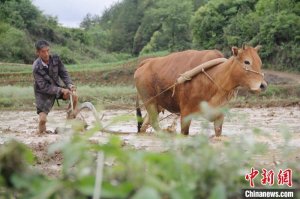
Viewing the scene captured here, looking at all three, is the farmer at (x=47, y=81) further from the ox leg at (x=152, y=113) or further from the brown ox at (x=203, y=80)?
the brown ox at (x=203, y=80)

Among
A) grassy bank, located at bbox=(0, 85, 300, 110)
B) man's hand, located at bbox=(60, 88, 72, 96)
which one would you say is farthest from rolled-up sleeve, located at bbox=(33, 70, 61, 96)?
grassy bank, located at bbox=(0, 85, 300, 110)

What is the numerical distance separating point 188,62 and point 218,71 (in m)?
0.61

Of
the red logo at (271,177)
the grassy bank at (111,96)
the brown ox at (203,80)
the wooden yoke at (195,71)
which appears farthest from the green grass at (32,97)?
the red logo at (271,177)

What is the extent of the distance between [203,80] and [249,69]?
0.69 m

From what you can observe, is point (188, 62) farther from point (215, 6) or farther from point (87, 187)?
point (215, 6)

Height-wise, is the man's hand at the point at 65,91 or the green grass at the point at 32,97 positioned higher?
the man's hand at the point at 65,91

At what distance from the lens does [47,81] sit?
927 centimetres

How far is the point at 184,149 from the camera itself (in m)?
1.75

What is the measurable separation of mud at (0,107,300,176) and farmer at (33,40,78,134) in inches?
19.4

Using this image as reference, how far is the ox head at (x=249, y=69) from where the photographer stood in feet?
23.8

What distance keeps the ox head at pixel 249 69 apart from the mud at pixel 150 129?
67 cm

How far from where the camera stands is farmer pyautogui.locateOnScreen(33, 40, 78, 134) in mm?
8992

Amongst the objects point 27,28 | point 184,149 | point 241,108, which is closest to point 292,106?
point 241,108

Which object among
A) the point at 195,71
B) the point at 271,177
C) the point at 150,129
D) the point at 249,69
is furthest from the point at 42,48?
the point at 271,177
